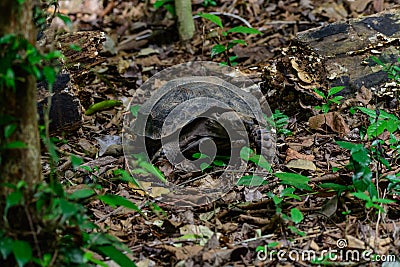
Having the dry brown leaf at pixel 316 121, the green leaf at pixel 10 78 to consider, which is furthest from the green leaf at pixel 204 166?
the green leaf at pixel 10 78

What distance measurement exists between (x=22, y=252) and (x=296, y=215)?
1147 millimetres

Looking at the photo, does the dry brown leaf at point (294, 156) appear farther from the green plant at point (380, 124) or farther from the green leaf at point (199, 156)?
the green leaf at point (199, 156)

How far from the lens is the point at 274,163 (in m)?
3.04

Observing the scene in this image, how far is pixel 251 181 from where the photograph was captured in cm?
281

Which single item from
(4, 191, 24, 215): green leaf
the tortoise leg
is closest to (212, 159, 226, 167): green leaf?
the tortoise leg

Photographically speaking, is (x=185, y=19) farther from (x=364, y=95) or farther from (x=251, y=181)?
(x=251, y=181)

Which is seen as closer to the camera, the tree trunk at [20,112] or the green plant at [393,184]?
the tree trunk at [20,112]

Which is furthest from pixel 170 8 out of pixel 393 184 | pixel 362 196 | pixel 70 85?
pixel 362 196

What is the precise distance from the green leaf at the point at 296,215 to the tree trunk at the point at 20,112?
1.08 meters

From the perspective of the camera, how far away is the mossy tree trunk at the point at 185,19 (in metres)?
5.03

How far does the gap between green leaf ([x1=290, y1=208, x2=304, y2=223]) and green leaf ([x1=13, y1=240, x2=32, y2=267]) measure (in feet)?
3.60

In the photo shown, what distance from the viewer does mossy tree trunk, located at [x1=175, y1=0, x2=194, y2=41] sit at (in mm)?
5031

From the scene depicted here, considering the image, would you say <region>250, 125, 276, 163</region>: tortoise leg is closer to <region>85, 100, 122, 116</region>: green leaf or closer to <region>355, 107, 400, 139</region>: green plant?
<region>355, 107, 400, 139</region>: green plant

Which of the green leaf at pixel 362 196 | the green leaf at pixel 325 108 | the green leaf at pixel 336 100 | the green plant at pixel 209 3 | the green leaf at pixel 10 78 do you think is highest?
the green plant at pixel 209 3
